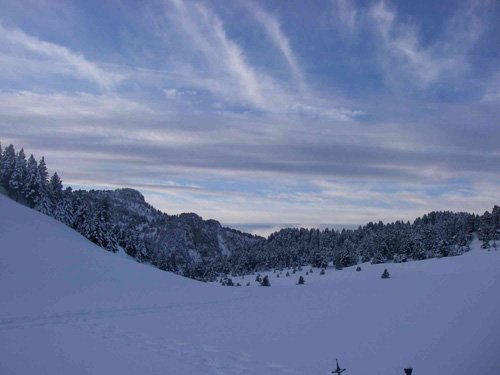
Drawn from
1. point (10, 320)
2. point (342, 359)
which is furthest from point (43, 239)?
point (342, 359)

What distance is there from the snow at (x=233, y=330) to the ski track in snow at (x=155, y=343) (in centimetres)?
4

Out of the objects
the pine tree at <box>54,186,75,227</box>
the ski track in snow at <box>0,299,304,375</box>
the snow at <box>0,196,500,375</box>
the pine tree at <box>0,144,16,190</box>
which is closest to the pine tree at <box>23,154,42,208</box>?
the pine tree at <box>0,144,16,190</box>

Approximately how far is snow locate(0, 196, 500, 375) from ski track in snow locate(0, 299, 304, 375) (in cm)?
4

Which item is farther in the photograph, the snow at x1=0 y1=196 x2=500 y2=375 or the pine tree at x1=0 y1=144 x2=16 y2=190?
the pine tree at x1=0 y1=144 x2=16 y2=190

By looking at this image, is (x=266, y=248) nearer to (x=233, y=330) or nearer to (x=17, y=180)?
(x=17, y=180)

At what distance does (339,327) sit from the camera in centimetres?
1803

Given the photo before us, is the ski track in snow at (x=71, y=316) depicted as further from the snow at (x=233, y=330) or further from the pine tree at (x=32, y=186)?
the pine tree at (x=32, y=186)

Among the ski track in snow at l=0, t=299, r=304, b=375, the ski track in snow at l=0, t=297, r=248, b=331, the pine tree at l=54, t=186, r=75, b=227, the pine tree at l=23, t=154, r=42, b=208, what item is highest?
the pine tree at l=23, t=154, r=42, b=208

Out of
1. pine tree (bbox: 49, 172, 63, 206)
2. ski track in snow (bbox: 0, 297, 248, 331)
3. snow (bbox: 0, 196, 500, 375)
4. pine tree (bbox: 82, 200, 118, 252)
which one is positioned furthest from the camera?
pine tree (bbox: 49, 172, 63, 206)

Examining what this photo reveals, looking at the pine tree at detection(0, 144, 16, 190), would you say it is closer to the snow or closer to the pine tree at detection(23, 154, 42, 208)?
the pine tree at detection(23, 154, 42, 208)

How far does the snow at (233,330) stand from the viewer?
39.7 ft

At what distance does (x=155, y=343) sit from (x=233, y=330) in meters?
4.65

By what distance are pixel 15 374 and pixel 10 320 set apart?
10.1 m

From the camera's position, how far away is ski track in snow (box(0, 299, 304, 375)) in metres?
12.1
